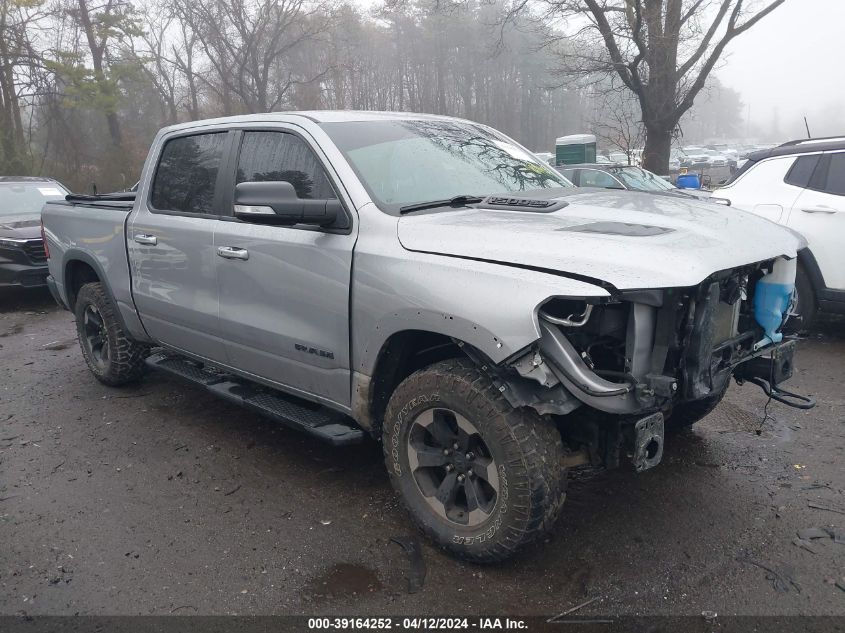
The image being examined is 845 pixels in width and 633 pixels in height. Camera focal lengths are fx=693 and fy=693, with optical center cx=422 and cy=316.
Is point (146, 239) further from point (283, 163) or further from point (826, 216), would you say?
point (826, 216)

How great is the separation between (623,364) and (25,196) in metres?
11.0

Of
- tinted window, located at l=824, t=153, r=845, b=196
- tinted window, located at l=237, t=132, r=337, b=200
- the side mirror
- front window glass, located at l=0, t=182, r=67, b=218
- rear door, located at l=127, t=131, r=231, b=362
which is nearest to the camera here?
the side mirror

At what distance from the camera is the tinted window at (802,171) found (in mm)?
6488

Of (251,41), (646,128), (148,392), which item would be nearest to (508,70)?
(251,41)

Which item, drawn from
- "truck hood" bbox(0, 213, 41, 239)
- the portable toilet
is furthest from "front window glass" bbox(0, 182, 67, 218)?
the portable toilet

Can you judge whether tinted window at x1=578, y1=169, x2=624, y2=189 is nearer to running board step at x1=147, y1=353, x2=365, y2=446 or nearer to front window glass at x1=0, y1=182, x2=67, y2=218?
front window glass at x1=0, y1=182, x2=67, y2=218

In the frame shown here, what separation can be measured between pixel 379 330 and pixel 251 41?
970 inches

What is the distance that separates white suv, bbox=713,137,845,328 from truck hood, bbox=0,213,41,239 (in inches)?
349

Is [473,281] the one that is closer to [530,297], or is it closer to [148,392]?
[530,297]

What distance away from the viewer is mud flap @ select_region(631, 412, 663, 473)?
2.74 meters

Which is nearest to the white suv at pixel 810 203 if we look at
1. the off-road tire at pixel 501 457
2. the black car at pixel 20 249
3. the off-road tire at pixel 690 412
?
the off-road tire at pixel 690 412

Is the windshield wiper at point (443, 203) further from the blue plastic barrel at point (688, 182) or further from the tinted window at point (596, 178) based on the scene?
the tinted window at point (596, 178)

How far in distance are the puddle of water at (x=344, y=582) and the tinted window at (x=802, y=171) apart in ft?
18.5

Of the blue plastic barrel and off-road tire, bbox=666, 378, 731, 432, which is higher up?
the blue plastic barrel
